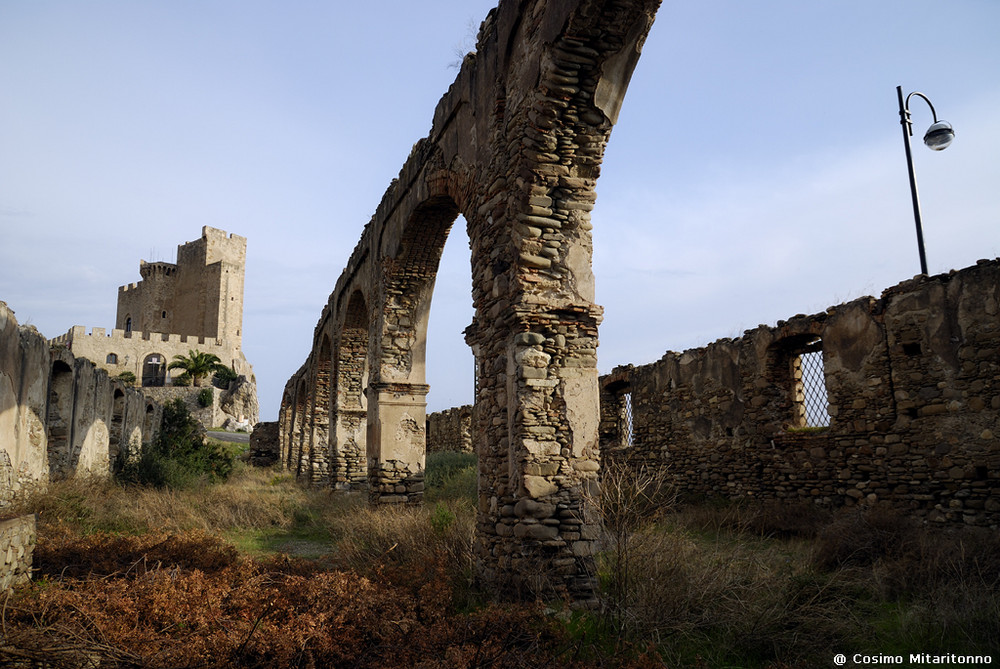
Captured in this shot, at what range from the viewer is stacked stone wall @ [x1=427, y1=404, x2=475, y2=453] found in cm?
2112

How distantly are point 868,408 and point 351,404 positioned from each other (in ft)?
→ 36.1

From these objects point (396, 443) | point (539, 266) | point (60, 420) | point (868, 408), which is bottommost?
point (396, 443)

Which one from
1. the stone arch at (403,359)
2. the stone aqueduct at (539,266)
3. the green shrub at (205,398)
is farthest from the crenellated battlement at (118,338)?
the stone aqueduct at (539,266)

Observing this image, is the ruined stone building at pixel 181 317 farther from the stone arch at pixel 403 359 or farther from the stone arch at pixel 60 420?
the stone arch at pixel 403 359

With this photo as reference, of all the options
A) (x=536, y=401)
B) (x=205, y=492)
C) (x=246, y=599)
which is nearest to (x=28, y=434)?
(x=205, y=492)

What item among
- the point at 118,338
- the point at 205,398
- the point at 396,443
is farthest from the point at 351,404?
the point at 118,338

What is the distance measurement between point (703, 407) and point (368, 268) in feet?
23.3

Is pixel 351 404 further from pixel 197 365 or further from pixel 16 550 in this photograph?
pixel 197 365

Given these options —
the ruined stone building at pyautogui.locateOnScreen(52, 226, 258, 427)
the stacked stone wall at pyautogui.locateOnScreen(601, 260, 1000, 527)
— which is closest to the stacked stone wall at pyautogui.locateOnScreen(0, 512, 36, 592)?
the stacked stone wall at pyautogui.locateOnScreen(601, 260, 1000, 527)

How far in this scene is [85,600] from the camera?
14.1ft

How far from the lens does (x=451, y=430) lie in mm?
22250

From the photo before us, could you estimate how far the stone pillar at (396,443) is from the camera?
35.5 feet

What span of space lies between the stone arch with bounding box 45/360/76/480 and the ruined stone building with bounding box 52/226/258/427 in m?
35.9

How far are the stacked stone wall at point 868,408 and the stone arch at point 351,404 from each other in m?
7.20
